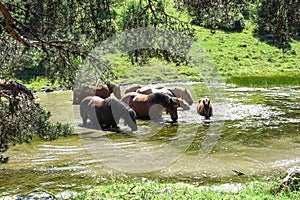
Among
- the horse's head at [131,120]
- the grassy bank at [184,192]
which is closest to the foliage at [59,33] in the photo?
the grassy bank at [184,192]

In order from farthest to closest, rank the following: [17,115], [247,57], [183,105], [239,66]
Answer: [247,57]
[239,66]
[183,105]
[17,115]

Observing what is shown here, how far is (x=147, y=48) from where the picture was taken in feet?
25.5

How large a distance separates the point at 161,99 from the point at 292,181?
9.88 metres

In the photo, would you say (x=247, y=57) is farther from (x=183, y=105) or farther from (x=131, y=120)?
(x=131, y=120)

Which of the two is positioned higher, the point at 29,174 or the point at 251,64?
the point at 251,64

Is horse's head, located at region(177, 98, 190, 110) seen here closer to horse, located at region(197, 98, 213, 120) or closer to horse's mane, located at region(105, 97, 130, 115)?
horse, located at region(197, 98, 213, 120)

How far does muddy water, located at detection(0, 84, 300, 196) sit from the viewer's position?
28.8 feet

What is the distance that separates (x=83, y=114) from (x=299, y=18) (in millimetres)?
10281

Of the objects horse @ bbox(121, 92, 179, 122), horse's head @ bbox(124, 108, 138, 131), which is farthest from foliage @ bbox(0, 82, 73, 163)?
horse @ bbox(121, 92, 179, 122)

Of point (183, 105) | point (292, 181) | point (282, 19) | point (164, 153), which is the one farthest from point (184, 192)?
point (183, 105)

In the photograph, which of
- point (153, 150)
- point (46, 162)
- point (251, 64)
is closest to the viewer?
point (46, 162)

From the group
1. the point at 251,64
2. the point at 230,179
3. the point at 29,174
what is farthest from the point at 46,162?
the point at 251,64

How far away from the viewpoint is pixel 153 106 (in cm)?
1680

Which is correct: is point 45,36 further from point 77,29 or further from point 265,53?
point 265,53
